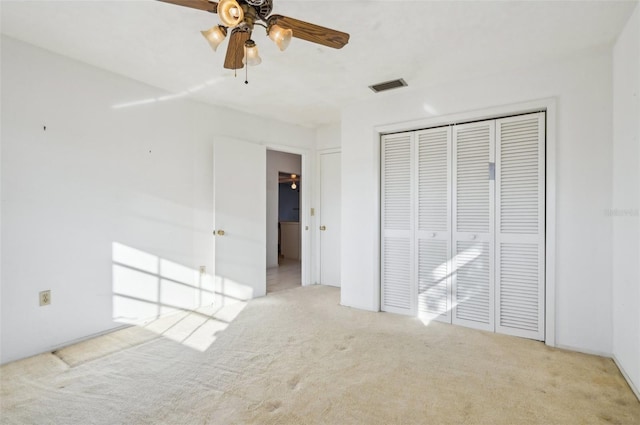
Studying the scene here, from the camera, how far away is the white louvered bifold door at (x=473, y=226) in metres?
3.14

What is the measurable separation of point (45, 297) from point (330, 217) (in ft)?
11.1

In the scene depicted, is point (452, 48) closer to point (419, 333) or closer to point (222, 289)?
point (419, 333)

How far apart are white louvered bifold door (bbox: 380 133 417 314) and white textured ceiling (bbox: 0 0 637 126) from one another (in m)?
0.72

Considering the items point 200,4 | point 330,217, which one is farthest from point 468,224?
point 200,4

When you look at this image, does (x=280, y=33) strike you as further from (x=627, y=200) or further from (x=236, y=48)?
(x=627, y=200)

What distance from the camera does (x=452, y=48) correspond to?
2.62 metres

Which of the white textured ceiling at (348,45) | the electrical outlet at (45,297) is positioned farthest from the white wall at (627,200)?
the electrical outlet at (45,297)

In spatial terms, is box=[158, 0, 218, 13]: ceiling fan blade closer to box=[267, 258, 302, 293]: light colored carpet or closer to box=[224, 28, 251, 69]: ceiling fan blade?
box=[224, 28, 251, 69]: ceiling fan blade

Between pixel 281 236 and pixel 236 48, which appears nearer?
pixel 236 48

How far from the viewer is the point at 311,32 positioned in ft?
5.93

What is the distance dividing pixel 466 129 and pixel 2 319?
13.6 ft

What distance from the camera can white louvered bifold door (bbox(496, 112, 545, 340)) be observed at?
2.91m

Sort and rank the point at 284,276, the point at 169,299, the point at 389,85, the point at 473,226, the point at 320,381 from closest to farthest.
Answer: the point at 320,381 < the point at 473,226 < the point at 389,85 < the point at 169,299 < the point at 284,276

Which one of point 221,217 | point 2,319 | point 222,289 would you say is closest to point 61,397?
point 2,319
